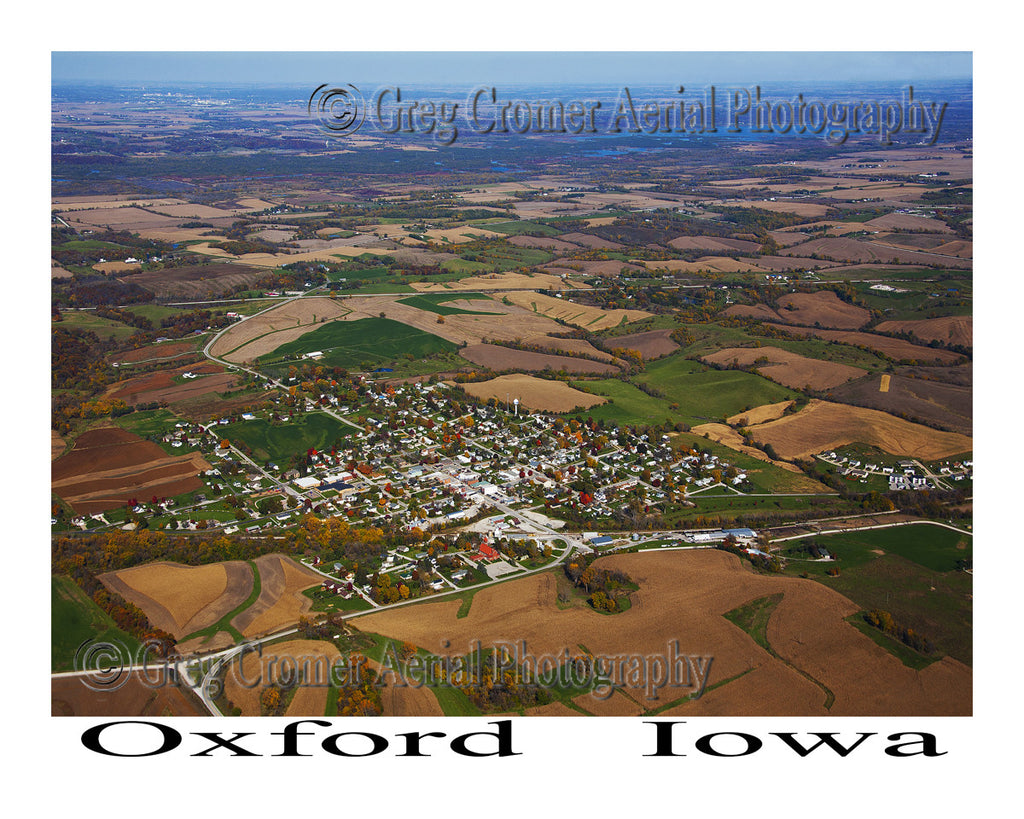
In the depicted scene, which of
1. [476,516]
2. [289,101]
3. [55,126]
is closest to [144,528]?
[476,516]

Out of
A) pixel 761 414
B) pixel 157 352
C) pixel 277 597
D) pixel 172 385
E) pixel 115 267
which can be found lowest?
pixel 277 597

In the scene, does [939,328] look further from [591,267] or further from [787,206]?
[787,206]

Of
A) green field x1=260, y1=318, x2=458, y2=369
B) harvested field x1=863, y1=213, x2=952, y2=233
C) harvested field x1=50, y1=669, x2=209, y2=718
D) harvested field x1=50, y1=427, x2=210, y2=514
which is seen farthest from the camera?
harvested field x1=863, y1=213, x2=952, y2=233

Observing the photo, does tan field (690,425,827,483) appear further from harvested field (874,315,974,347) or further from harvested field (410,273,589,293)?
harvested field (410,273,589,293)

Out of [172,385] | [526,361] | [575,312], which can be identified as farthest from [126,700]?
[575,312]

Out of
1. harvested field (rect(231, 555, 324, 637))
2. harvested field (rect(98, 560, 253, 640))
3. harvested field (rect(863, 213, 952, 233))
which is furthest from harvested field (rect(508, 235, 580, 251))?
harvested field (rect(98, 560, 253, 640))

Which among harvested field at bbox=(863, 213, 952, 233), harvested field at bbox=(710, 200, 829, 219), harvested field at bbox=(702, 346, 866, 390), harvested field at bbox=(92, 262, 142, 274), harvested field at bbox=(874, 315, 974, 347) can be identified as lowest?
harvested field at bbox=(702, 346, 866, 390)

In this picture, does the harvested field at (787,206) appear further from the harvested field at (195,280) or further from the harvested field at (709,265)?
the harvested field at (195,280)
